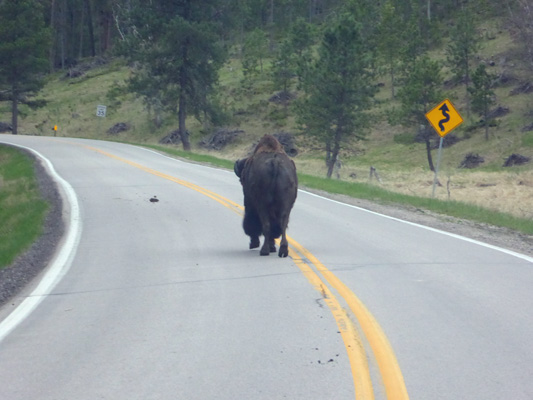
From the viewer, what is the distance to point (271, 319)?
732 cm

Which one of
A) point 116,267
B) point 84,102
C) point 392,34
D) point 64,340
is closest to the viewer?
point 64,340

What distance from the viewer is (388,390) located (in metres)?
5.35

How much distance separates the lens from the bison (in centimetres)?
1077

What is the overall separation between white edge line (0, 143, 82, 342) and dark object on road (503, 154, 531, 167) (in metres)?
32.8

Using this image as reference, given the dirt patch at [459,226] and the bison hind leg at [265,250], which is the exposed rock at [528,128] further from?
the bison hind leg at [265,250]

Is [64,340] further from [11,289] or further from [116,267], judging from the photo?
[116,267]

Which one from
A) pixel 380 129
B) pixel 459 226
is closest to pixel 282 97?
pixel 380 129

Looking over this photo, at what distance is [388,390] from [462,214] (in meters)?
12.0

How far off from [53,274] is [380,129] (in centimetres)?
5267

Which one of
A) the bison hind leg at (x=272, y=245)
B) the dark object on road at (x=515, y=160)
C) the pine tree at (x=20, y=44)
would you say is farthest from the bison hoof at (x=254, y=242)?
the pine tree at (x=20, y=44)

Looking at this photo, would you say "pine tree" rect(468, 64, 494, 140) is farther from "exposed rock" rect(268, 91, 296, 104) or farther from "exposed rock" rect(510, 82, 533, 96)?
"exposed rock" rect(268, 91, 296, 104)

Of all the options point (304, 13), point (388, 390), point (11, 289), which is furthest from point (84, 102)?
point (388, 390)

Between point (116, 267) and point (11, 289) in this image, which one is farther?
point (116, 267)

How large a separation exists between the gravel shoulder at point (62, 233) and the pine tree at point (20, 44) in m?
36.1
